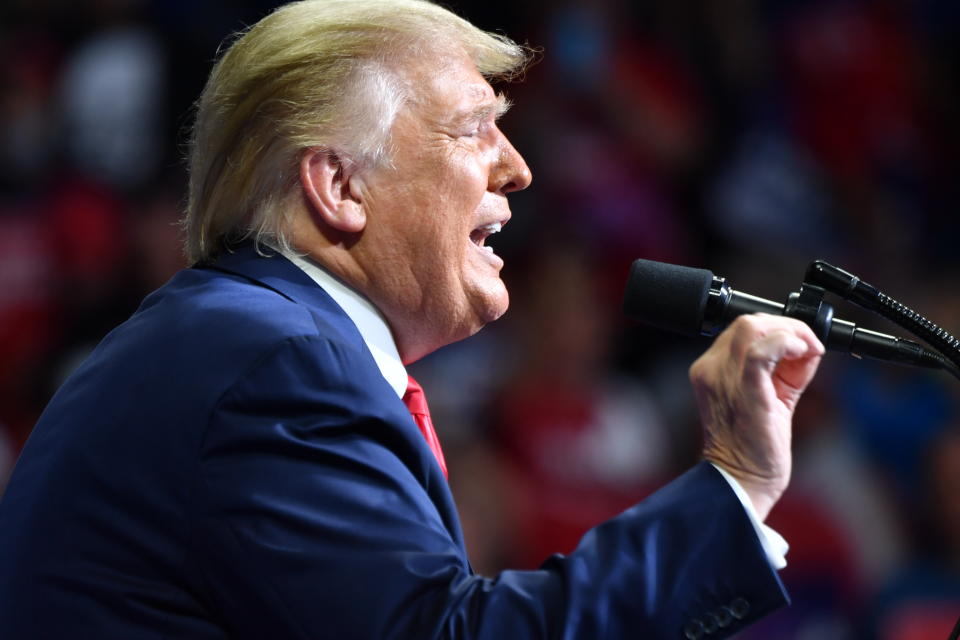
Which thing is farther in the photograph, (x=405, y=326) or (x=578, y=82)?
(x=578, y=82)

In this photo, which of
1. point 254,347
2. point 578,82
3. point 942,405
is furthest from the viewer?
point 578,82

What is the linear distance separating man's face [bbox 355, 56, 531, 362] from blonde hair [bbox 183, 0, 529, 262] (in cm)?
3

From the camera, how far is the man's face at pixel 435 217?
1.73 m

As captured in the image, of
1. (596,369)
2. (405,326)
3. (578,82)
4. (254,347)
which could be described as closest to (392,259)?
(405,326)

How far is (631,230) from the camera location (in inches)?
177

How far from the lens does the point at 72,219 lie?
4.41 metres

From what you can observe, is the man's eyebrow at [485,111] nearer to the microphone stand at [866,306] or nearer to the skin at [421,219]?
the skin at [421,219]

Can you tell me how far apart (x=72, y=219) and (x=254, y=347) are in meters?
3.23

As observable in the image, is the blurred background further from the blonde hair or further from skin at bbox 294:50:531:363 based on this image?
the blonde hair

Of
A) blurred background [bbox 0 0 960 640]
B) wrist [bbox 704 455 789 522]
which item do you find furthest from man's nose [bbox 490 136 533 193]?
blurred background [bbox 0 0 960 640]

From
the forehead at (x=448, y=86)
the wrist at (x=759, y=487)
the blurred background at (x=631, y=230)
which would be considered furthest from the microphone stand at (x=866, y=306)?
the blurred background at (x=631, y=230)

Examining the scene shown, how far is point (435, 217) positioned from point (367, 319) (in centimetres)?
16

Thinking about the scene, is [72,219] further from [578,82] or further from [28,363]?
[578,82]

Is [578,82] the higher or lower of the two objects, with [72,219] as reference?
higher
